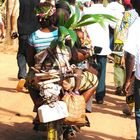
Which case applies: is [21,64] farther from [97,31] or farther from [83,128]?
[83,128]

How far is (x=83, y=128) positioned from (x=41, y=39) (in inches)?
81.2

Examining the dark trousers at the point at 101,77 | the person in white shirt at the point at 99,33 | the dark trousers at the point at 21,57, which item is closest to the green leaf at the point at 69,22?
the person in white shirt at the point at 99,33

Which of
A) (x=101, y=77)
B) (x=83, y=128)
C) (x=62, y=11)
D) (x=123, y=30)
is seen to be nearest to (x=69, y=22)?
(x=62, y=11)

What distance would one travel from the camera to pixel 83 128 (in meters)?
7.89

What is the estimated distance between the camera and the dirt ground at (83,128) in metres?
7.38

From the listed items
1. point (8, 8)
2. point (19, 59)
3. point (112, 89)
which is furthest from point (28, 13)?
point (8, 8)

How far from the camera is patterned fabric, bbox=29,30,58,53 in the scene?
634 centimetres

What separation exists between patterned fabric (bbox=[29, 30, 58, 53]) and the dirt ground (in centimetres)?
146

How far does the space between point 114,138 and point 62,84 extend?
5.67 feet

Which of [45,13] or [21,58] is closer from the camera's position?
[45,13]

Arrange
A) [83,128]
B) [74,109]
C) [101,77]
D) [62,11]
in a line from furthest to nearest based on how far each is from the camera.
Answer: [101,77] < [83,128] < [62,11] < [74,109]

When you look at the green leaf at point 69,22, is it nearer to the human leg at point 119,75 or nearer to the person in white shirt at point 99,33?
the person in white shirt at point 99,33

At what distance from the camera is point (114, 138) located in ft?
24.2

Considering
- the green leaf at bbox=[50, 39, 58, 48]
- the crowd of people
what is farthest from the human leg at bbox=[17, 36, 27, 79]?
the green leaf at bbox=[50, 39, 58, 48]
